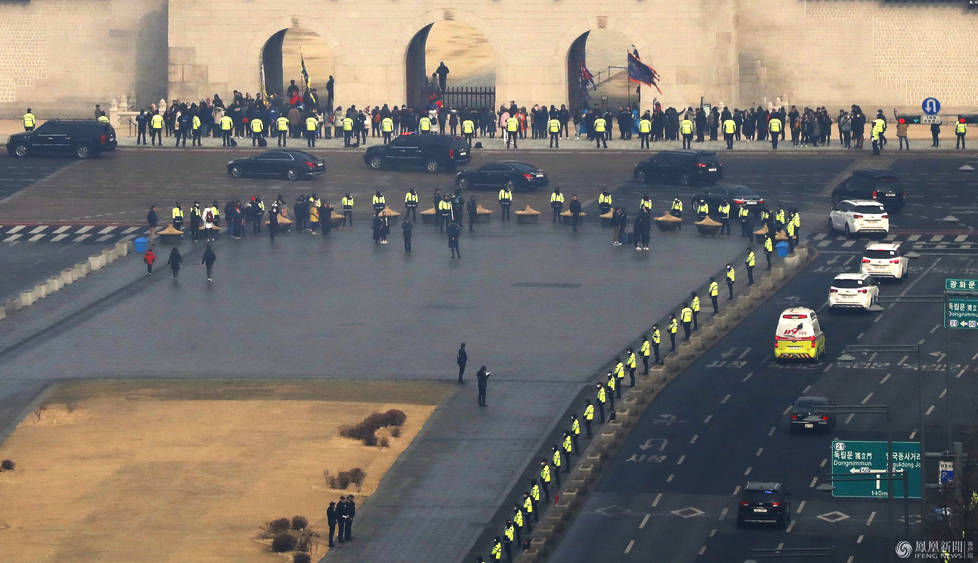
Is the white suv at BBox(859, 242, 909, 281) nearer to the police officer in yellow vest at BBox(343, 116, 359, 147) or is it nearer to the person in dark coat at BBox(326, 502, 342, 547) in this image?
the person in dark coat at BBox(326, 502, 342, 547)

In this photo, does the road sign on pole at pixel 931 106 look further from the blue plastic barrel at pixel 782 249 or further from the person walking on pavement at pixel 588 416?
the person walking on pavement at pixel 588 416

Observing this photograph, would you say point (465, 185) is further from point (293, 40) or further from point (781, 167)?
point (293, 40)

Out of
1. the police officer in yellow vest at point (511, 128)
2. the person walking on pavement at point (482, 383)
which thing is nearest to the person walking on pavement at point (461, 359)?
the person walking on pavement at point (482, 383)

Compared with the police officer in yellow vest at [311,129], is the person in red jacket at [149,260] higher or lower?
lower

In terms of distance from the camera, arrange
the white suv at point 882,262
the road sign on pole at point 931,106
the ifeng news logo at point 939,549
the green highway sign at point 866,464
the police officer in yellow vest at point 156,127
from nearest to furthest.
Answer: the ifeng news logo at point 939,549, the green highway sign at point 866,464, the white suv at point 882,262, the road sign on pole at point 931,106, the police officer in yellow vest at point 156,127

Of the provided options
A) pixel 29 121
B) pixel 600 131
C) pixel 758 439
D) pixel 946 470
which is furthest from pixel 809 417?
pixel 29 121

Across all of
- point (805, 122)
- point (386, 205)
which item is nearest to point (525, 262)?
point (386, 205)
